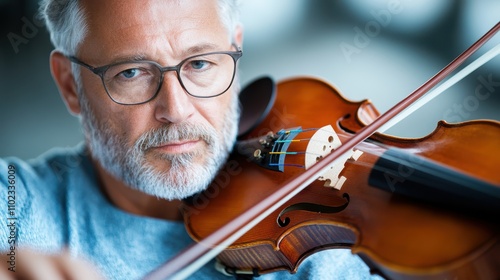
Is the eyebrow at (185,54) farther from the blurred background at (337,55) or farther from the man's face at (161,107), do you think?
the blurred background at (337,55)

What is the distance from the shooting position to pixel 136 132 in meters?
0.97

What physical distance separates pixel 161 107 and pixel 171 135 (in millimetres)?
53

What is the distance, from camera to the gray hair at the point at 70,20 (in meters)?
0.99

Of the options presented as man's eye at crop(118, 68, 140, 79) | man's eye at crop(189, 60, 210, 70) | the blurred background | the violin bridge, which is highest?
man's eye at crop(189, 60, 210, 70)

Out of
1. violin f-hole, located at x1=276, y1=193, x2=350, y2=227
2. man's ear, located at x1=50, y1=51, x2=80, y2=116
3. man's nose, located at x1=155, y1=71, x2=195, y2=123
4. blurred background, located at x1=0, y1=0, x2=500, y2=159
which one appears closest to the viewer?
violin f-hole, located at x1=276, y1=193, x2=350, y2=227

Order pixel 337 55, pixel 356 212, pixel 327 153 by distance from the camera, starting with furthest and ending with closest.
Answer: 1. pixel 337 55
2. pixel 327 153
3. pixel 356 212

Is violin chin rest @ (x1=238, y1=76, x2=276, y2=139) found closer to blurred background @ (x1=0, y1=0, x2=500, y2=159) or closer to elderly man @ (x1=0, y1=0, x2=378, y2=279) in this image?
elderly man @ (x1=0, y1=0, x2=378, y2=279)

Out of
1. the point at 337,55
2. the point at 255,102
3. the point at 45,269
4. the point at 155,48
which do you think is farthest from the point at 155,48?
the point at 337,55

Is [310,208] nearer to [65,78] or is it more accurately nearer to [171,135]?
[171,135]

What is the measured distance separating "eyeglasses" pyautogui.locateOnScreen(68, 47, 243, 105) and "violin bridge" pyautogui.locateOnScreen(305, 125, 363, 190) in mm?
214

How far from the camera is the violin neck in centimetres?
63

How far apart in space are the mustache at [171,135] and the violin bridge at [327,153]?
196 millimetres

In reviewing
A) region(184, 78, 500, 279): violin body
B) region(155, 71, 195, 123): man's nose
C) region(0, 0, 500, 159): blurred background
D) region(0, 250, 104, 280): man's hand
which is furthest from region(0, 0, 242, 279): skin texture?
region(0, 0, 500, 159): blurred background

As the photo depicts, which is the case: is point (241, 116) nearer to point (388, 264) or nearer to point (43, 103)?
point (388, 264)
